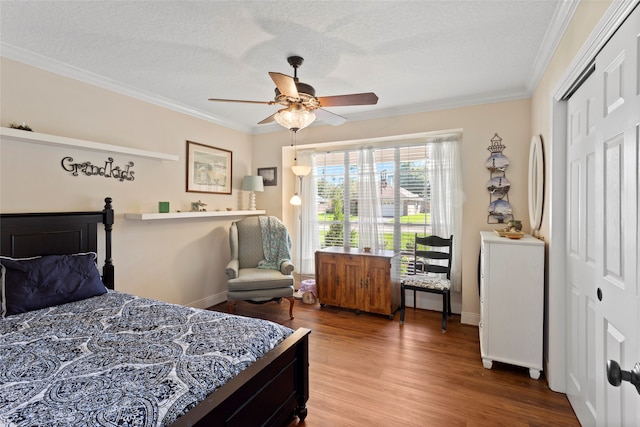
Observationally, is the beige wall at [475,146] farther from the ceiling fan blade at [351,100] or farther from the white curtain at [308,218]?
the ceiling fan blade at [351,100]

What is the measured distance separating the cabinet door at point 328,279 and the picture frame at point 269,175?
1442 mm

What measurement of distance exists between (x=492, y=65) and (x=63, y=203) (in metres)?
3.99

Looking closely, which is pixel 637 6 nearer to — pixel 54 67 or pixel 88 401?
pixel 88 401

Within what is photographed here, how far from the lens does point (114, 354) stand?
158 cm

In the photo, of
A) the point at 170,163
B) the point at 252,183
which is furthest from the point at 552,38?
the point at 170,163

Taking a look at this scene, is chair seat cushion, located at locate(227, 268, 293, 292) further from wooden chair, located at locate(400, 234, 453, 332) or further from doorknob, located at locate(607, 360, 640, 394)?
doorknob, located at locate(607, 360, 640, 394)

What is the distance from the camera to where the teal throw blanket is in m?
4.25

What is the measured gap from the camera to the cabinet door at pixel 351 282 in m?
3.88

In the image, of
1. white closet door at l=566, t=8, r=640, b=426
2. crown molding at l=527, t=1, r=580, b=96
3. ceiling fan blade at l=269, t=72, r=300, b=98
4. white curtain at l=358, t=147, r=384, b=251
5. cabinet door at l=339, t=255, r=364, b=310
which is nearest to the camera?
white closet door at l=566, t=8, r=640, b=426

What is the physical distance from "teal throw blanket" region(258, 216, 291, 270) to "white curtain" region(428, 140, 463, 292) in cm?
197

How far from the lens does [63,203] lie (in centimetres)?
A: 280

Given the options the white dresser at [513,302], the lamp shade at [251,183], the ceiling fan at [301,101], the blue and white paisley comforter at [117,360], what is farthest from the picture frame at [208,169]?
the white dresser at [513,302]

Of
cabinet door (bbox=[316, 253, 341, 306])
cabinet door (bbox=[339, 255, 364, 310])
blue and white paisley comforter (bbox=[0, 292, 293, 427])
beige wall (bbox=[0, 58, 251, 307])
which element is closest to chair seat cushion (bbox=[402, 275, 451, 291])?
cabinet door (bbox=[339, 255, 364, 310])

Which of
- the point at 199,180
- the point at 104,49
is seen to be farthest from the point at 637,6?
the point at 199,180
